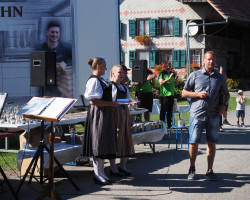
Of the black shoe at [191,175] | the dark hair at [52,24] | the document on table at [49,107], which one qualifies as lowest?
the black shoe at [191,175]

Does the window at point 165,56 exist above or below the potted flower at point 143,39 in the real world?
below

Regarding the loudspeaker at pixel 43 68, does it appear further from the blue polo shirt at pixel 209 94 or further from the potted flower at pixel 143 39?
the potted flower at pixel 143 39

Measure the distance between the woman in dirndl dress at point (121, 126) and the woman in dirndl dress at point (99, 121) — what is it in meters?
0.45

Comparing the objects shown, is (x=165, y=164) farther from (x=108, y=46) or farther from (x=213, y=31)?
(x=213, y=31)

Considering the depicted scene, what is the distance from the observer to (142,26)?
38.1m

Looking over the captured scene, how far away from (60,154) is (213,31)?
31177mm

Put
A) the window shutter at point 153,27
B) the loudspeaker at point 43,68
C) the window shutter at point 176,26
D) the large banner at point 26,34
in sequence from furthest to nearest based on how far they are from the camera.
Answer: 1. the window shutter at point 153,27
2. the window shutter at point 176,26
3. the large banner at point 26,34
4. the loudspeaker at point 43,68

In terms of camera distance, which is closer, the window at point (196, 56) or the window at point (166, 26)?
the window at point (196, 56)

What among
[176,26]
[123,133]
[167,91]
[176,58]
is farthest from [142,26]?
[123,133]

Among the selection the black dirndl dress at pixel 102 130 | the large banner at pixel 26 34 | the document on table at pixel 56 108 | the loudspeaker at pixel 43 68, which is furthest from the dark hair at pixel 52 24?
the document on table at pixel 56 108

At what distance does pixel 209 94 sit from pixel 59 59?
4.90m

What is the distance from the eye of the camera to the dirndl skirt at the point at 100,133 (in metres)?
7.42

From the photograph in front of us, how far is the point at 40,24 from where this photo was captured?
11367 mm

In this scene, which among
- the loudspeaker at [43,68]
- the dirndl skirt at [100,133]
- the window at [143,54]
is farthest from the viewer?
the window at [143,54]
